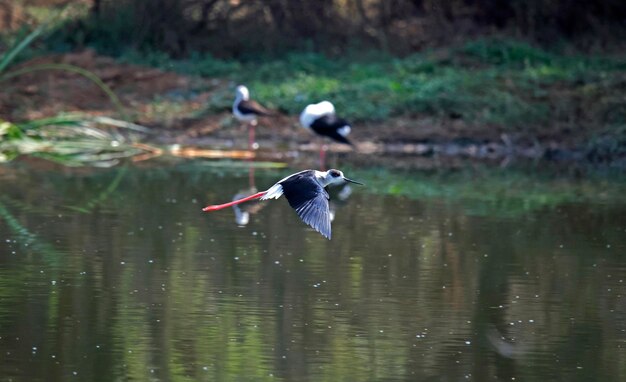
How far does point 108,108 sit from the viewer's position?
670 inches

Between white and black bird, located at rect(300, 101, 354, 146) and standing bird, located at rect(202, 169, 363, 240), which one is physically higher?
standing bird, located at rect(202, 169, 363, 240)

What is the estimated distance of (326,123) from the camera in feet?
48.5

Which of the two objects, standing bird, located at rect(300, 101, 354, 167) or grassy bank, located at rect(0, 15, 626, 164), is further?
grassy bank, located at rect(0, 15, 626, 164)

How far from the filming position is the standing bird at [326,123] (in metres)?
14.8

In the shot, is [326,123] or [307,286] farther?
[326,123]

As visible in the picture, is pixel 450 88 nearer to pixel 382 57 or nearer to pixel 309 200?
pixel 382 57

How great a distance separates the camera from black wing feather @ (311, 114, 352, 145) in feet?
48.5

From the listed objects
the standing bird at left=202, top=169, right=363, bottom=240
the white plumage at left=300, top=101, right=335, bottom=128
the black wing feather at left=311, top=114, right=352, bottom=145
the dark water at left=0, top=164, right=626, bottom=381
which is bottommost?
the dark water at left=0, top=164, right=626, bottom=381

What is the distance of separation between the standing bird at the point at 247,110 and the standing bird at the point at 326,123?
1130mm

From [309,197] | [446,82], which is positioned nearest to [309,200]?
[309,197]

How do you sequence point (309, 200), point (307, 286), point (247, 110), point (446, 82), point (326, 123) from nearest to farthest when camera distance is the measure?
1. point (309, 200)
2. point (307, 286)
3. point (326, 123)
4. point (247, 110)
5. point (446, 82)

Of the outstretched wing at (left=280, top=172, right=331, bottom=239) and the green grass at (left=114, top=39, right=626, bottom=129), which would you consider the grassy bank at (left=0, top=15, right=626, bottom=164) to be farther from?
the outstretched wing at (left=280, top=172, right=331, bottom=239)

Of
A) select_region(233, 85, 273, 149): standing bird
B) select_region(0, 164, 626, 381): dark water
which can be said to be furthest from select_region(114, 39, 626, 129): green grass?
select_region(0, 164, 626, 381): dark water

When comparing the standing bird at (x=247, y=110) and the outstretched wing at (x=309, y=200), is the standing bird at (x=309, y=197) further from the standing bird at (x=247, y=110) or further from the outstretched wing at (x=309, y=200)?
the standing bird at (x=247, y=110)
